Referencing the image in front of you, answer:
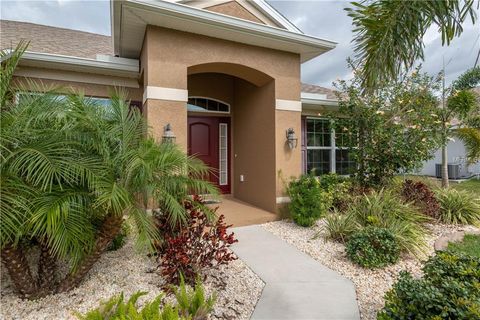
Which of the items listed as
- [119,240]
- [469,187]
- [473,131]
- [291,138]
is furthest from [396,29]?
[469,187]

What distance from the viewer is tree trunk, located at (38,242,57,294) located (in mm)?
3146

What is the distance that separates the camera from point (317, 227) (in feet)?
18.9

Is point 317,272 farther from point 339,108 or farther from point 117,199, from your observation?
point 339,108

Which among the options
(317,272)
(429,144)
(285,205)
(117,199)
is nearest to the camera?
(117,199)

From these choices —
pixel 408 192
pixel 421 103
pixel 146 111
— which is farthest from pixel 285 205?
pixel 421 103

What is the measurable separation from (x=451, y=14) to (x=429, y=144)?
4.66 m

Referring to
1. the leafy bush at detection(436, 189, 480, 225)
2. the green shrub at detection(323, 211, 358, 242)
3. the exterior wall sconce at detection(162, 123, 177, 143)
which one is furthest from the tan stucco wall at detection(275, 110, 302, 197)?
the leafy bush at detection(436, 189, 480, 225)

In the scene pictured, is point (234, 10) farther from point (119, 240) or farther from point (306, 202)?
point (119, 240)

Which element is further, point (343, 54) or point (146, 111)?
point (343, 54)

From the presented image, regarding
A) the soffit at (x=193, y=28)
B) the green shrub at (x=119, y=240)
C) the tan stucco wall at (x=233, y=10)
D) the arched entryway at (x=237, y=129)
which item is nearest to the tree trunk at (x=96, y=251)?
the green shrub at (x=119, y=240)

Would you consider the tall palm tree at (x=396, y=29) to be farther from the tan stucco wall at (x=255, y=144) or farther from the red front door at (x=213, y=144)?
the red front door at (x=213, y=144)

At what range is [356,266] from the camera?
4.03 m

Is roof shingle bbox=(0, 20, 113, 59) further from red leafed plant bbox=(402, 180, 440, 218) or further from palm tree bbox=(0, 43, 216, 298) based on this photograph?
red leafed plant bbox=(402, 180, 440, 218)

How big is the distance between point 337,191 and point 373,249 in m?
2.96
